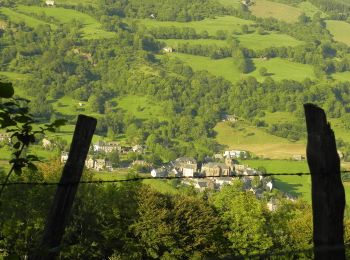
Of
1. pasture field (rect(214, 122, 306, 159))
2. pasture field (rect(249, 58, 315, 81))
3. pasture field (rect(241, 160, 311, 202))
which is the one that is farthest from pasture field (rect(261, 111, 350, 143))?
pasture field (rect(241, 160, 311, 202))

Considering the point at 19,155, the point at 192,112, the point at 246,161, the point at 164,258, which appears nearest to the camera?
the point at 19,155

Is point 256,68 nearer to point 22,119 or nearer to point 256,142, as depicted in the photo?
point 256,142

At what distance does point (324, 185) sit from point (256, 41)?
177 m

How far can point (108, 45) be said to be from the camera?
17512cm

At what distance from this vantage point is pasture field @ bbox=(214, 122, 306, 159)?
111 meters

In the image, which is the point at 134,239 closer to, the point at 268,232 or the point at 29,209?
the point at 29,209

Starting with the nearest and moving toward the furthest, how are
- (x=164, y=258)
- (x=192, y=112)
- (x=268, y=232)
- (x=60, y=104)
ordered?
(x=164, y=258) → (x=268, y=232) → (x=60, y=104) → (x=192, y=112)

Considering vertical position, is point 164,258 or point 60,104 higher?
point 164,258

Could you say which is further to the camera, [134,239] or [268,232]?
[268,232]

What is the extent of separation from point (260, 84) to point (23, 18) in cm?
5517

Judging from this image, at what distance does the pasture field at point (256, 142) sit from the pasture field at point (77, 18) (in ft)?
156

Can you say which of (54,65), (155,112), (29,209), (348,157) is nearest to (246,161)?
(348,157)

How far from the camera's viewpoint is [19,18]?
17675cm

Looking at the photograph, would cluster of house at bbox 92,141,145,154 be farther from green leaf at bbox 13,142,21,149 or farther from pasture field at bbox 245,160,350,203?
green leaf at bbox 13,142,21,149
